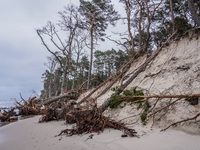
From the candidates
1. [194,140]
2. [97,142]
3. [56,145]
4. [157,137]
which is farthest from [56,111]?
[194,140]

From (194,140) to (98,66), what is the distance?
85.4 ft

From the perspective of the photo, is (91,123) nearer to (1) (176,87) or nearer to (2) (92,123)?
(2) (92,123)

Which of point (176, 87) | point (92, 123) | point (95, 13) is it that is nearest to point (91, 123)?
point (92, 123)

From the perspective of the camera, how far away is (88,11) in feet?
32.9

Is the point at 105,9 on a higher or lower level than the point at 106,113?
higher

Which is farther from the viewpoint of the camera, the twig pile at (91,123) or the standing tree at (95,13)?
the standing tree at (95,13)

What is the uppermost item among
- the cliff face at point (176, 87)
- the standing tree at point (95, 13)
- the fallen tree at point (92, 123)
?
the standing tree at point (95, 13)

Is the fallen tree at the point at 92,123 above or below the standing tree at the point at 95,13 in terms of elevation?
below

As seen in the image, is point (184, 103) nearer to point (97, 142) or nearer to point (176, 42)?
point (97, 142)

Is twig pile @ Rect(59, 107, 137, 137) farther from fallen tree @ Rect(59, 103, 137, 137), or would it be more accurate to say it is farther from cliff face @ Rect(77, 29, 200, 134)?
cliff face @ Rect(77, 29, 200, 134)

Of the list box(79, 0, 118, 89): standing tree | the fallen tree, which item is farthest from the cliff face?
box(79, 0, 118, 89): standing tree

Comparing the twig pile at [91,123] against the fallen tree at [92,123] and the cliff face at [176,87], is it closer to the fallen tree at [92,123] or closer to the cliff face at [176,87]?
the fallen tree at [92,123]

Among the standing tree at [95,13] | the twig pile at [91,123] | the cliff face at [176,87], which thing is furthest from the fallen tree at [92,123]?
the standing tree at [95,13]

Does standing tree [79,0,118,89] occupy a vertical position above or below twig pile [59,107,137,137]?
above
